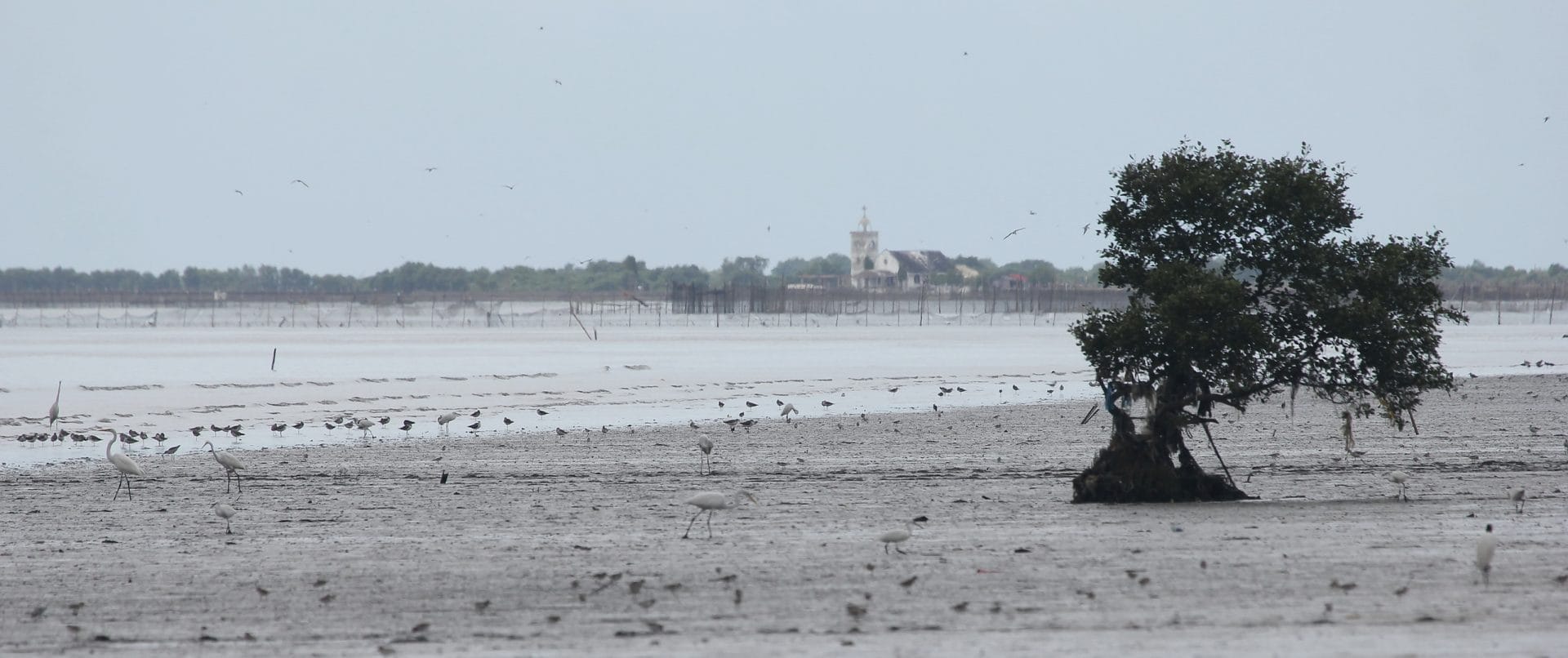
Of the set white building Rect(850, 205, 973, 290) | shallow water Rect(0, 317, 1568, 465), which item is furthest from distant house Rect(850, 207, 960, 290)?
shallow water Rect(0, 317, 1568, 465)

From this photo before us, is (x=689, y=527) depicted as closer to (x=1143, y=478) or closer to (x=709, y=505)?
(x=709, y=505)

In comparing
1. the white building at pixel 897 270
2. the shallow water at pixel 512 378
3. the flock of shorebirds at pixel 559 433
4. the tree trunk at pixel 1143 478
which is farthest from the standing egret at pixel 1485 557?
the white building at pixel 897 270

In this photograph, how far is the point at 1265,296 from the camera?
48.2ft

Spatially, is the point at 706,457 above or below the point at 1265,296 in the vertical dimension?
below

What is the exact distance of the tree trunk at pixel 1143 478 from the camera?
48.5ft

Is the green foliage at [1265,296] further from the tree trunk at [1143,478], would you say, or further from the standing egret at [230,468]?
the standing egret at [230,468]

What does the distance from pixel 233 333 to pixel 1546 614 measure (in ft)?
293

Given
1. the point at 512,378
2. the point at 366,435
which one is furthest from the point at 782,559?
the point at 512,378

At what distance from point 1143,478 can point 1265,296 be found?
2.24 metres

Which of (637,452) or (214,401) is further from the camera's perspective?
(214,401)

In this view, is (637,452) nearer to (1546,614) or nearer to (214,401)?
(1546,614)

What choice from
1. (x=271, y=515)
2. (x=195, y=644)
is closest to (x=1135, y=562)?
(x=195, y=644)

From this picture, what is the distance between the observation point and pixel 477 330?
96.7 meters

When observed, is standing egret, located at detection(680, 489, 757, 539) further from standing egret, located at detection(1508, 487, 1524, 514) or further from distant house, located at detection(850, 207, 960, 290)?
distant house, located at detection(850, 207, 960, 290)
